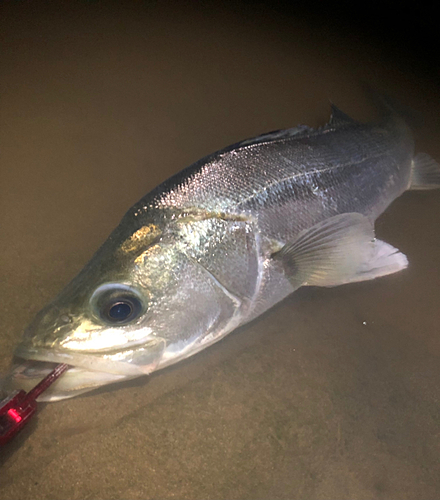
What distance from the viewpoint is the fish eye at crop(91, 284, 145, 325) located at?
1.38 meters

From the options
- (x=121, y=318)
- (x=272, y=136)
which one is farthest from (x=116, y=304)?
(x=272, y=136)

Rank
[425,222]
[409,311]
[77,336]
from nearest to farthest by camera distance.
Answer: [77,336], [409,311], [425,222]

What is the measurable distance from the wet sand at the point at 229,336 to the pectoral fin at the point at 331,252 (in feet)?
1.11

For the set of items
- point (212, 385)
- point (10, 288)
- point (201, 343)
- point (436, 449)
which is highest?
point (10, 288)

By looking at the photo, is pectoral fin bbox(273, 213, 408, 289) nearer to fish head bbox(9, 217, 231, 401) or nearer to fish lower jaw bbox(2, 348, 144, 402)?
fish head bbox(9, 217, 231, 401)

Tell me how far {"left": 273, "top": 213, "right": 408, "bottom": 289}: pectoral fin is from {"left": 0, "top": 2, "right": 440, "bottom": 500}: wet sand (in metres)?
0.34

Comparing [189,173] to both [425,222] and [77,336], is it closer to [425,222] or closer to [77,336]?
[77,336]

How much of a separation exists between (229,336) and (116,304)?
737 millimetres

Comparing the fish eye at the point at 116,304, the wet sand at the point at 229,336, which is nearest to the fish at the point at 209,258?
the fish eye at the point at 116,304

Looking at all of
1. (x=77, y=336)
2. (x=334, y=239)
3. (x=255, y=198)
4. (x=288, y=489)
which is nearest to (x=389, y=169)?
(x=334, y=239)

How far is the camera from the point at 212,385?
1.75m

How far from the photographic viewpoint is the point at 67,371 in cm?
140

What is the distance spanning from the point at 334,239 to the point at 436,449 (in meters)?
1.11

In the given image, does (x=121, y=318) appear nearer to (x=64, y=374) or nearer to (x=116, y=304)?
(x=116, y=304)
